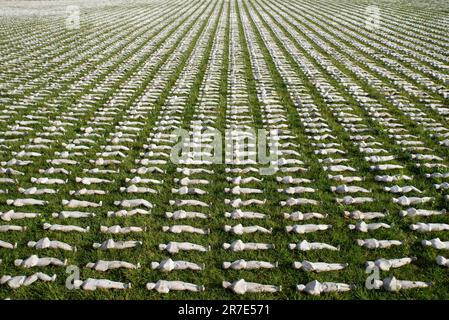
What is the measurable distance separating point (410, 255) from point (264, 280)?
2536 millimetres

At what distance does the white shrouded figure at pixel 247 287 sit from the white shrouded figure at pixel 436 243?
280cm

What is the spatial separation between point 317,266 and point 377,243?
1263 mm

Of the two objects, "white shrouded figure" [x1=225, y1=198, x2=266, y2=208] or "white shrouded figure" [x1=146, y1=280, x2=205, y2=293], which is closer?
"white shrouded figure" [x1=146, y1=280, x2=205, y2=293]

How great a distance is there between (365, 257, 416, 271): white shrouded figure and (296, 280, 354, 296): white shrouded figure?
0.65 m

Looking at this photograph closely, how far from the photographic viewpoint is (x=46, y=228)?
6.96 meters

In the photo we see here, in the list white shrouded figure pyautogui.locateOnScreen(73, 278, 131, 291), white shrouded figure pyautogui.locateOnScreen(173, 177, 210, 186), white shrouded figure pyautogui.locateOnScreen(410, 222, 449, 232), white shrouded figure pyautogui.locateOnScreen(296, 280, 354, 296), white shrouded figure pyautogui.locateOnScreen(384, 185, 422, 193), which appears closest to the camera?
white shrouded figure pyautogui.locateOnScreen(296, 280, 354, 296)

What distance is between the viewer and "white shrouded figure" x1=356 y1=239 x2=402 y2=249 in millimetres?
6449

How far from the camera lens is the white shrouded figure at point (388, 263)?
5.96 m

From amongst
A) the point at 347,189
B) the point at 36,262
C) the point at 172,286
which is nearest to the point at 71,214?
the point at 36,262

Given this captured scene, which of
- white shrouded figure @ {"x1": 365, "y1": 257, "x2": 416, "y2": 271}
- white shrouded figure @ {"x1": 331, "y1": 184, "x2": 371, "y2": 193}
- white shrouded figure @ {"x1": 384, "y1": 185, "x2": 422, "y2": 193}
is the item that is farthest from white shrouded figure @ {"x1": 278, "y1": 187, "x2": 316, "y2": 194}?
white shrouded figure @ {"x1": 365, "y1": 257, "x2": 416, "y2": 271}

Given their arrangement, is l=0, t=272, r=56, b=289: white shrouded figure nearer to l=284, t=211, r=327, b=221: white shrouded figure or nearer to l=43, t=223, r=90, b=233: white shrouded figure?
l=43, t=223, r=90, b=233: white shrouded figure

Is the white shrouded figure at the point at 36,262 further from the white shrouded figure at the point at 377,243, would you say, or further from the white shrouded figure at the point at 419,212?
the white shrouded figure at the point at 419,212

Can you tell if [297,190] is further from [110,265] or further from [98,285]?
[98,285]
